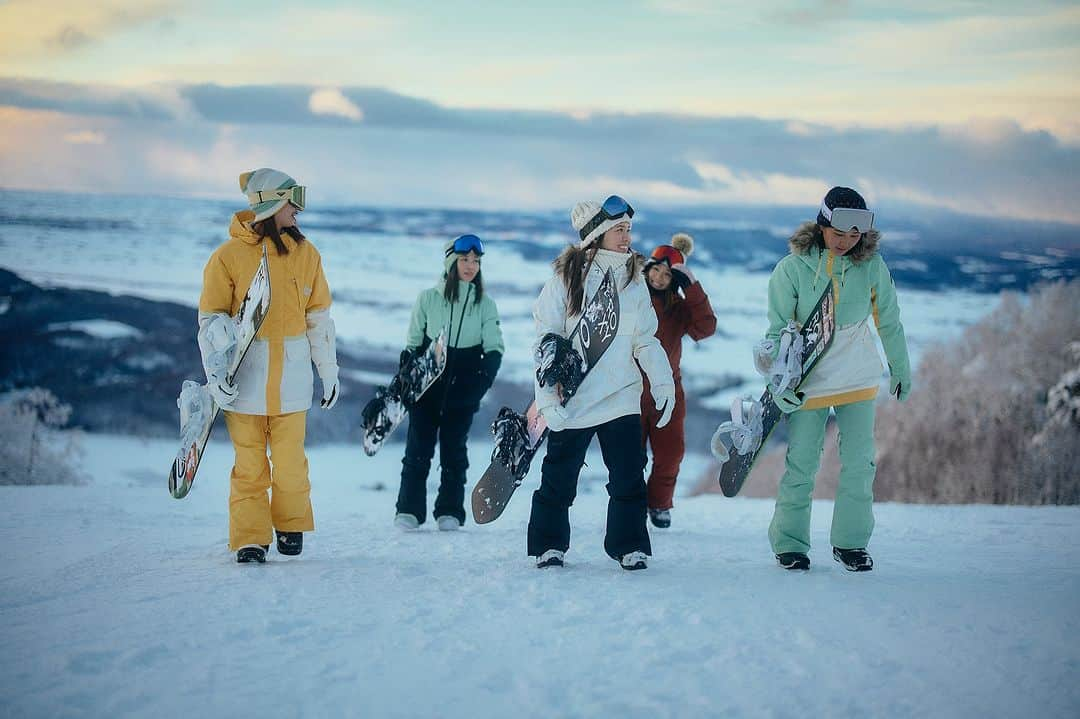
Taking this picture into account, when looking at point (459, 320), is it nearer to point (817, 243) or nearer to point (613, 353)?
point (613, 353)

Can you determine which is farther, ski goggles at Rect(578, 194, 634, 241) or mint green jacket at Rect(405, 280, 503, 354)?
mint green jacket at Rect(405, 280, 503, 354)

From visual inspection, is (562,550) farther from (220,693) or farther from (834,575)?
(220,693)

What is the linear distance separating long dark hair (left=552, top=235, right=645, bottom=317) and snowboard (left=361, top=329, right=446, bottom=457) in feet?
5.70

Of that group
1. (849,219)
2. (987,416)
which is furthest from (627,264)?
(987,416)

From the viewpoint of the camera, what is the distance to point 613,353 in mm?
4930

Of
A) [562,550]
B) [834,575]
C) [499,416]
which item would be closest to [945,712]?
[834,575]

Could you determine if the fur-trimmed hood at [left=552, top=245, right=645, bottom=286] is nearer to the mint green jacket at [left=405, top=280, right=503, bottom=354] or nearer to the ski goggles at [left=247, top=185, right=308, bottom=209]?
the ski goggles at [left=247, top=185, right=308, bottom=209]

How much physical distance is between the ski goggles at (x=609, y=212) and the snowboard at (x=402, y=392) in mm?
1873

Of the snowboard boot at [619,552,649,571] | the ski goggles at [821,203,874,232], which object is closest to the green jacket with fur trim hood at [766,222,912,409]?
the ski goggles at [821,203,874,232]

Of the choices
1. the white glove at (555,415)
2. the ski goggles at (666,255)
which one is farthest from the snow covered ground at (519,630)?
the ski goggles at (666,255)

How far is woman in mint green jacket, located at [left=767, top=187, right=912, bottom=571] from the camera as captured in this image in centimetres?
498

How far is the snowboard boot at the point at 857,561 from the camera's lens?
498cm

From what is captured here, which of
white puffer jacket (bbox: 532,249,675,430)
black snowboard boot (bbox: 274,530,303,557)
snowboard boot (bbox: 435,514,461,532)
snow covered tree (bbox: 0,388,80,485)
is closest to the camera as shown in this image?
white puffer jacket (bbox: 532,249,675,430)

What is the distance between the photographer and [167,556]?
516 cm
